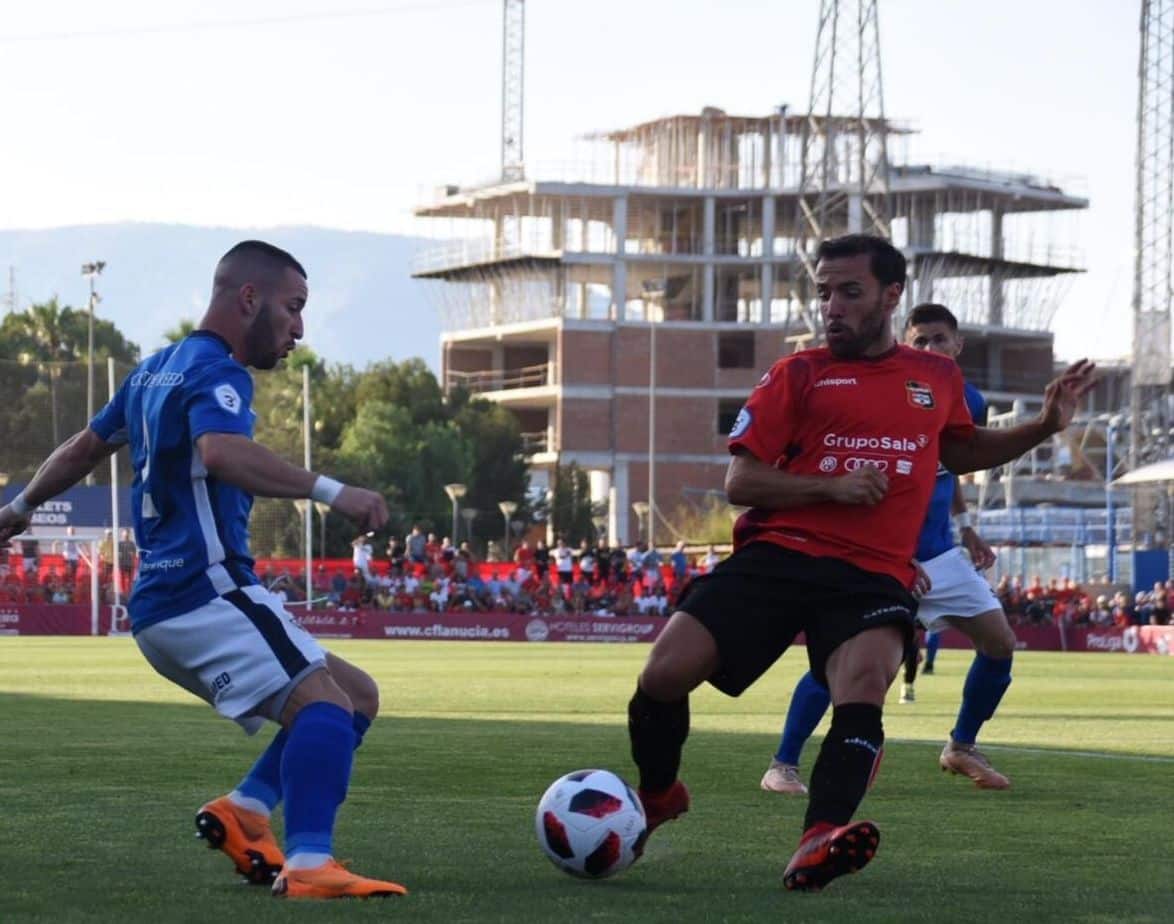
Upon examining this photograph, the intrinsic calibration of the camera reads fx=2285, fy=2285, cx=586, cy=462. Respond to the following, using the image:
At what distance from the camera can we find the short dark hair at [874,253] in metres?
7.75

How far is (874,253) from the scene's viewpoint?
25.5ft

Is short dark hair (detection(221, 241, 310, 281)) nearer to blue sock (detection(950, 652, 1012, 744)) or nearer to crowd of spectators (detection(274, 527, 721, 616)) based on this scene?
blue sock (detection(950, 652, 1012, 744))

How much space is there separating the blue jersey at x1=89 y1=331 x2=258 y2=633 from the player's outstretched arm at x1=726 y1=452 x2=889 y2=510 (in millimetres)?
1647

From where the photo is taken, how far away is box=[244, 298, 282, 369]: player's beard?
710 cm

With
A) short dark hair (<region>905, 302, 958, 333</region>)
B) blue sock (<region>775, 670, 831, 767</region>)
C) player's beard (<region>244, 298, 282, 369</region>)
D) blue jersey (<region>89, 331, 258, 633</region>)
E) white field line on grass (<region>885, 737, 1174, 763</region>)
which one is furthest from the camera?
white field line on grass (<region>885, 737, 1174, 763</region>)

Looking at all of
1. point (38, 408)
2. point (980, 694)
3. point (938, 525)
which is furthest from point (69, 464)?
point (38, 408)

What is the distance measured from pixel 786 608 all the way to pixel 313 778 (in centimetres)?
173

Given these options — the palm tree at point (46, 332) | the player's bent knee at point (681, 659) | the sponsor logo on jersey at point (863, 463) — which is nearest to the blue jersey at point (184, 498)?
the player's bent knee at point (681, 659)

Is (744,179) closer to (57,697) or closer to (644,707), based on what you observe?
(57,697)

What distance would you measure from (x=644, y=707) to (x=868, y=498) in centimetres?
105

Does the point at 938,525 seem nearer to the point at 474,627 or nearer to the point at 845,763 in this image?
the point at 845,763

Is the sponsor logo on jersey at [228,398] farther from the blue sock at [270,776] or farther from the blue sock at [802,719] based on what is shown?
the blue sock at [802,719]

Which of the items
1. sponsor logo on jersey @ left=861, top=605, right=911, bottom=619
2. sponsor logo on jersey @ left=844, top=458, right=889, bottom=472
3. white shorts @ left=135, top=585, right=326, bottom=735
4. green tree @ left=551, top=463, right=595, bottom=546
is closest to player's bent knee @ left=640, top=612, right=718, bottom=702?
sponsor logo on jersey @ left=861, top=605, right=911, bottom=619

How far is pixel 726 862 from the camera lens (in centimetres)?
781
